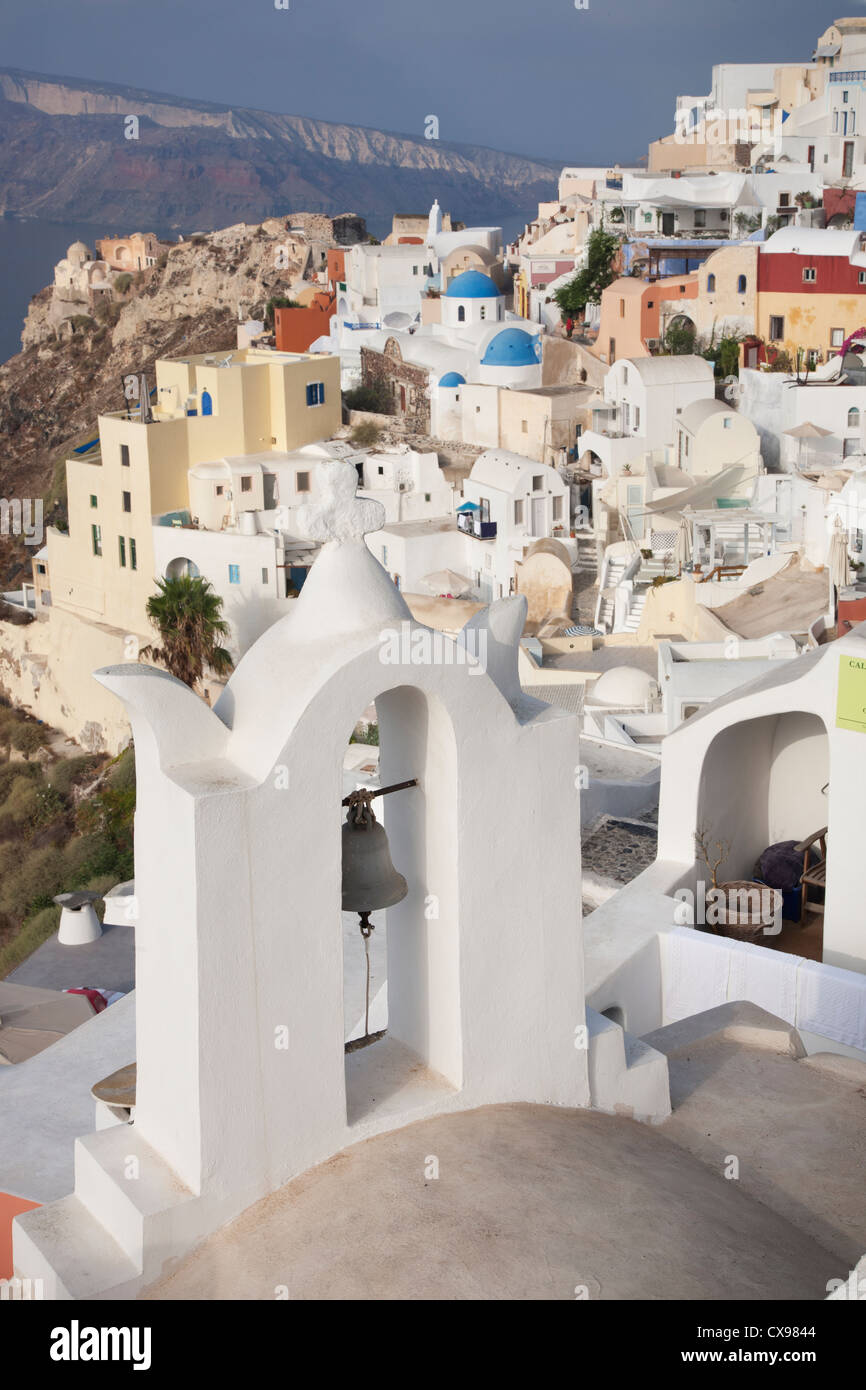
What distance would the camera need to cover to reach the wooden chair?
10961mm

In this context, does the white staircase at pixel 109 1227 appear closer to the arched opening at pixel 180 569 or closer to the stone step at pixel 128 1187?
the stone step at pixel 128 1187

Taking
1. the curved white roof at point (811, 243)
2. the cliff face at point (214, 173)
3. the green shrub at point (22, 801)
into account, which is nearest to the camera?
the green shrub at point (22, 801)

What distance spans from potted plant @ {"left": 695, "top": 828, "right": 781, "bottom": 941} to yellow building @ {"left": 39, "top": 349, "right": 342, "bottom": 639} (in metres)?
28.4

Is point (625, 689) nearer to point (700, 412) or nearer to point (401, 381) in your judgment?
point (700, 412)

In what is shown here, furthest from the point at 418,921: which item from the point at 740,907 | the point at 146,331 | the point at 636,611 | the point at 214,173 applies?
the point at 214,173

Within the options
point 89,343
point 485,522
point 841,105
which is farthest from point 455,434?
point 89,343

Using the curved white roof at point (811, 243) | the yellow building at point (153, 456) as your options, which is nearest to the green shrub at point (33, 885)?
the yellow building at point (153, 456)

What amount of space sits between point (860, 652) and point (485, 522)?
2845 centimetres

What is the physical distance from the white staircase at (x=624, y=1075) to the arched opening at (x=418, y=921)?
2.54 ft

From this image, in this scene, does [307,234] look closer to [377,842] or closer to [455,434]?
[455,434]

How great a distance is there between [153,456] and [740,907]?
29.4 meters

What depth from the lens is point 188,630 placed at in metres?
35.4

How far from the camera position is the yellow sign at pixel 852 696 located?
9750 millimetres

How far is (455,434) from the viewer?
4534cm
